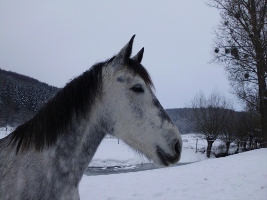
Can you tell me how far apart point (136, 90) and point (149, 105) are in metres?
0.17

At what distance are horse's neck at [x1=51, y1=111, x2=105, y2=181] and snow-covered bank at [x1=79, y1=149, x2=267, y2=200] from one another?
213 inches

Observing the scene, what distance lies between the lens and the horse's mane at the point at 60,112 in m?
2.00

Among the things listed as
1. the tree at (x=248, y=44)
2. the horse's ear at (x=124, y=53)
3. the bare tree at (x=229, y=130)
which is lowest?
the bare tree at (x=229, y=130)

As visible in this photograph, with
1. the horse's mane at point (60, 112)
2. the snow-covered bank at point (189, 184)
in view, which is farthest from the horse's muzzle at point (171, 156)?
the snow-covered bank at point (189, 184)

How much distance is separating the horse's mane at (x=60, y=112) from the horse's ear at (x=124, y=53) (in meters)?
0.06

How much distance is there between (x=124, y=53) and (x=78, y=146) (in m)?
0.85

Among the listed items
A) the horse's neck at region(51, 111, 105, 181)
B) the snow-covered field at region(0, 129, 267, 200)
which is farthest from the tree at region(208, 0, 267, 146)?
the horse's neck at region(51, 111, 105, 181)

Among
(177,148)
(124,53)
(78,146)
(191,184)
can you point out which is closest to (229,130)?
(191,184)

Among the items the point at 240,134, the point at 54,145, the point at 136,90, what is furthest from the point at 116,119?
the point at 240,134

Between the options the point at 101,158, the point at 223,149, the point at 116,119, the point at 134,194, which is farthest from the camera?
the point at 223,149

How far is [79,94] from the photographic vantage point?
6.85ft

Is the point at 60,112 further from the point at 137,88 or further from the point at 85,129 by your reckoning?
the point at 137,88

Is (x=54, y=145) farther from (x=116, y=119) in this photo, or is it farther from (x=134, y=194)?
(x=134, y=194)

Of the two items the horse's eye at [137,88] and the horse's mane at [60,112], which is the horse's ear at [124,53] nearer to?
the horse's mane at [60,112]
